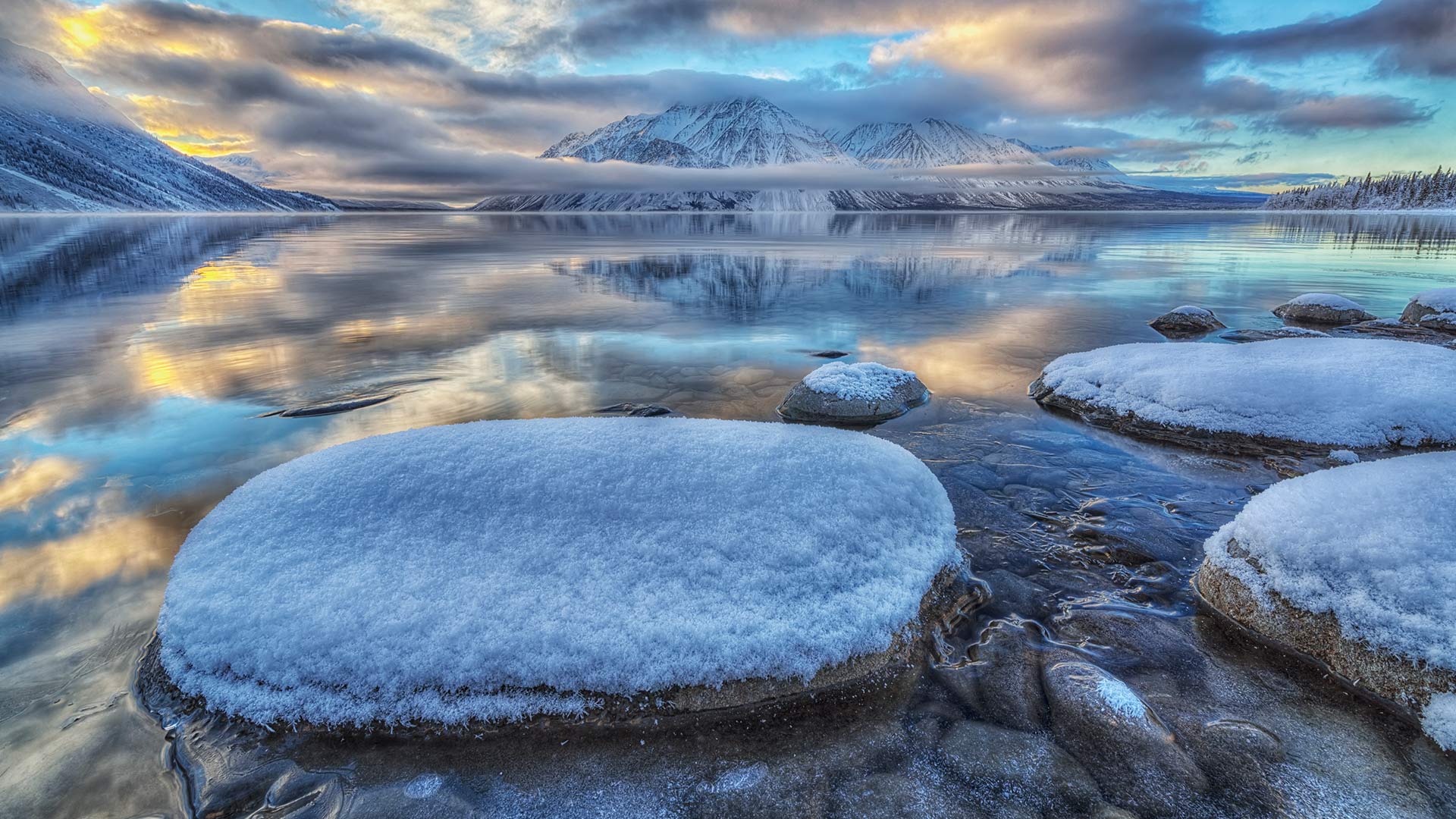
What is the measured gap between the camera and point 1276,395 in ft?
26.2

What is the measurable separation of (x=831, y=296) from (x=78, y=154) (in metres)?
248

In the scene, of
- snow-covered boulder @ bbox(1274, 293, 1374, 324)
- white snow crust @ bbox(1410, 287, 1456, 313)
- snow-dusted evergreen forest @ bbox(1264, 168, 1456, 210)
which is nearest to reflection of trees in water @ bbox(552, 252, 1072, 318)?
snow-covered boulder @ bbox(1274, 293, 1374, 324)

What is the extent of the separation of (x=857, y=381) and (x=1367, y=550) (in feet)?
19.6

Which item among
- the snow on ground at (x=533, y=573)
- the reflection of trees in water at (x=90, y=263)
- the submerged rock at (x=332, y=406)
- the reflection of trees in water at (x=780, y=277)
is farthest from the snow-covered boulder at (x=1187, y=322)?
the reflection of trees in water at (x=90, y=263)

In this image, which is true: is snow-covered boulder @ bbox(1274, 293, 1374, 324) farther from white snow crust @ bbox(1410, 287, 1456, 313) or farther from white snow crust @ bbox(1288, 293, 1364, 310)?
white snow crust @ bbox(1410, 287, 1456, 313)

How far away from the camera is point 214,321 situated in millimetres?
15258

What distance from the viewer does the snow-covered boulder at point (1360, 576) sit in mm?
3379

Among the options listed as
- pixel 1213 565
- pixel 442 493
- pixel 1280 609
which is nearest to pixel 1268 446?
pixel 1213 565

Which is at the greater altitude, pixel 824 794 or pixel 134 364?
pixel 134 364

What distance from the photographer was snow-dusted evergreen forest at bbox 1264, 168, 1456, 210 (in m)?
132

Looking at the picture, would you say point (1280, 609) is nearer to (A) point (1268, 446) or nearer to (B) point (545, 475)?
(A) point (1268, 446)

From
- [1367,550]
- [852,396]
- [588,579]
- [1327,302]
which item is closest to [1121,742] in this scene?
[1367,550]

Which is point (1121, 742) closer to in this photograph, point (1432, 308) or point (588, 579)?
point (588, 579)

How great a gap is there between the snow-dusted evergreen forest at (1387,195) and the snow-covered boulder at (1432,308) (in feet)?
586
